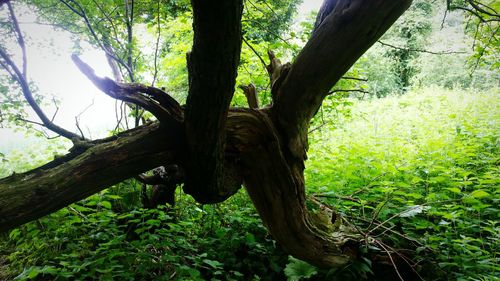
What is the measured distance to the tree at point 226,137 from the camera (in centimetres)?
135

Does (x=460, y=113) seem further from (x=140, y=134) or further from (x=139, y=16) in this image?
(x=140, y=134)

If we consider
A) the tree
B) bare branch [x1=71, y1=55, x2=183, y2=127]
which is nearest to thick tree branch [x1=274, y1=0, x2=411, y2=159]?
the tree

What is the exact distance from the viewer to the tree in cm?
135

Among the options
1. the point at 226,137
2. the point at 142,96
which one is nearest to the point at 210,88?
the point at 142,96

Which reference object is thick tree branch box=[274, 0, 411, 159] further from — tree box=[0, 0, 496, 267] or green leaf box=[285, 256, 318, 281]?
green leaf box=[285, 256, 318, 281]

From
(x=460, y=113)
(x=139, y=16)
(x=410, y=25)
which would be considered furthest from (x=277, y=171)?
(x=410, y=25)

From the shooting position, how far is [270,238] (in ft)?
10.4

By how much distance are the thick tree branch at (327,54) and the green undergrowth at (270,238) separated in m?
1.12

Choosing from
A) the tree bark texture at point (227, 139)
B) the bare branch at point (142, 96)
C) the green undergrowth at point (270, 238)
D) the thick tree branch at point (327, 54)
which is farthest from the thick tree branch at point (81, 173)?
the thick tree branch at point (327, 54)

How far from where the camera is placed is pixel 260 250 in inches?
118

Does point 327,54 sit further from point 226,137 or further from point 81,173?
point 81,173

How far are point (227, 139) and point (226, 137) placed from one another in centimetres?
4

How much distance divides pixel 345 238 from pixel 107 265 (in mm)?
1884

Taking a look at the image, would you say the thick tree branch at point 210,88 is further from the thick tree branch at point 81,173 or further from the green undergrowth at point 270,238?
the green undergrowth at point 270,238
